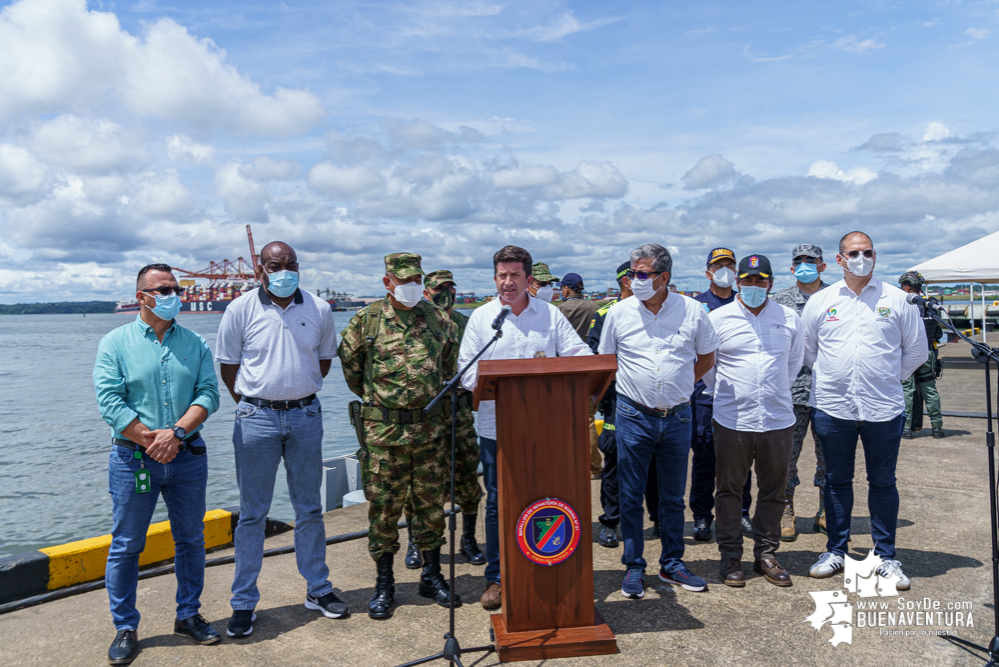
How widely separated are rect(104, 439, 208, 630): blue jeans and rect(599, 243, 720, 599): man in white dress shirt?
2480 mm

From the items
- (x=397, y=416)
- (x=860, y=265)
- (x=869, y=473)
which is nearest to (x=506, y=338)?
(x=397, y=416)

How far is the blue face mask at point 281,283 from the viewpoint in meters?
3.73

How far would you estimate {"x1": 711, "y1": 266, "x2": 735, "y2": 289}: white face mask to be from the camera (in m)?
4.96

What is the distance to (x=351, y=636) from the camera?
11.6ft

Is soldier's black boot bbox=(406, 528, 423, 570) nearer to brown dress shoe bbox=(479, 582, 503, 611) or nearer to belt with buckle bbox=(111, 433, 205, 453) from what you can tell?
brown dress shoe bbox=(479, 582, 503, 611)

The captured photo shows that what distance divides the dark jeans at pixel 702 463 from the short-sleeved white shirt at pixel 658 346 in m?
0.99

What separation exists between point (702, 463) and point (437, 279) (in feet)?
9.16

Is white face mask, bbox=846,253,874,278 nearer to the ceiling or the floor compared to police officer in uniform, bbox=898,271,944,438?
nearer to the ceiling

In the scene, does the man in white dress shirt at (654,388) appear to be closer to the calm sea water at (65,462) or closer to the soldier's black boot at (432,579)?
the soldier's black boot at (432,579)

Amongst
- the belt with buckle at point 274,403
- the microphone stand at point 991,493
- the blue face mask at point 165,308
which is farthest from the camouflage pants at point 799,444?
the blue face mask at point 165,308

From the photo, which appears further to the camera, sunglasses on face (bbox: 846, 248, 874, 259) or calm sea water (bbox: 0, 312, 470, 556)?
calm sea water (bbox: 0, 312, 470, 556)

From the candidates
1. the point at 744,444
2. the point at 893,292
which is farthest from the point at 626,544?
the point at 893,292

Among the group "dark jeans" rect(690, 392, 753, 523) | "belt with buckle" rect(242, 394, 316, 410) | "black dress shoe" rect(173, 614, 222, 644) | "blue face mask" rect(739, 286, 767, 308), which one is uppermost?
"blue face mask" rect(739, 286, 767, 308)

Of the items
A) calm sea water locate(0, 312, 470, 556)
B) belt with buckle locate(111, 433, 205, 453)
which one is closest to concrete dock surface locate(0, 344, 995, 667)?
belt with buckle locate(111, 433, 205, 453)
